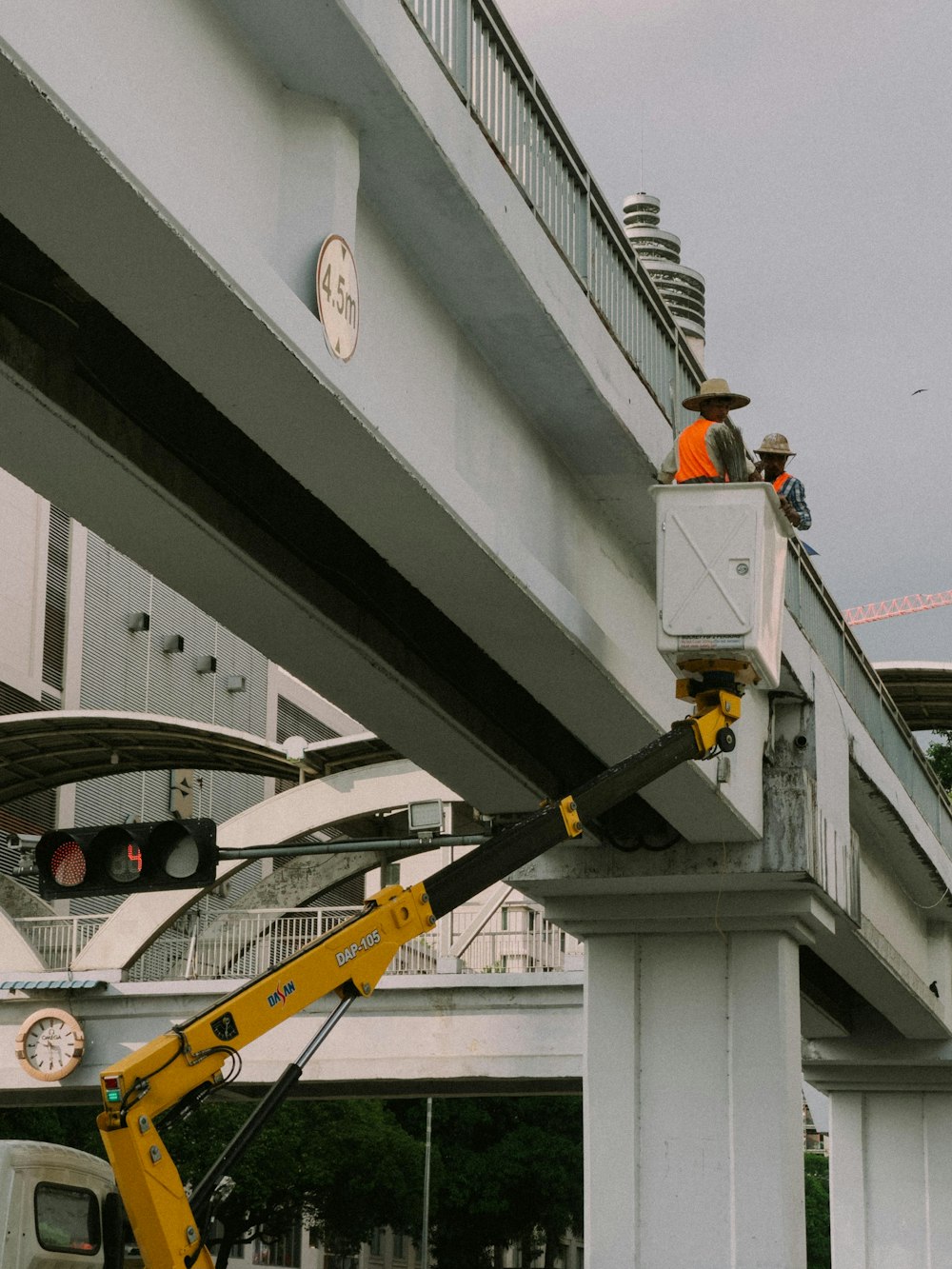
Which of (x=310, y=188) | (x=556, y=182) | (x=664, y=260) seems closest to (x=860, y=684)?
(x=664, y=260)

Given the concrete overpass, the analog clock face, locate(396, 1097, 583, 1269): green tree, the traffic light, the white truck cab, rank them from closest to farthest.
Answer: the concrete overpass → the white truck cab → the traffic light → the analog clock face → locate(396, 1097, 583, 1269): green tree

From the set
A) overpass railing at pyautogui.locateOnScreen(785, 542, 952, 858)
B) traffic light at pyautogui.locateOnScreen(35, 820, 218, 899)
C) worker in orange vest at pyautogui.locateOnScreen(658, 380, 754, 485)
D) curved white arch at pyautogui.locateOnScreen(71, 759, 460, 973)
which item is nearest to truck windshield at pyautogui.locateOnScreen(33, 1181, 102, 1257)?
traffic light at pyautogui.locateOnScreen(35, 820, 218, 899)

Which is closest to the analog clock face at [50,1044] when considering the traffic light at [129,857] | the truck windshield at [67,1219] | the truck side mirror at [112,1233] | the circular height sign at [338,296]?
the truck windshield at [67,1219]

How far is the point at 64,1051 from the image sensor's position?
1244 inches

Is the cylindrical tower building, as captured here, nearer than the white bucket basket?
No

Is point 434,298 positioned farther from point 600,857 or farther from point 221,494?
point 600,857

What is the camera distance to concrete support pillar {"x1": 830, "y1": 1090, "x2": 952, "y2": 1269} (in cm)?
2808

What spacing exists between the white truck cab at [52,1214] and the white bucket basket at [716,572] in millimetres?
4865

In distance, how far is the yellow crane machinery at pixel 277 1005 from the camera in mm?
9828

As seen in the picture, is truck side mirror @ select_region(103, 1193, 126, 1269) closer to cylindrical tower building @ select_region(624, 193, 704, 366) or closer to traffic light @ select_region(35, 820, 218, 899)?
traffic light @ select_region(35, 820, 218, 899)

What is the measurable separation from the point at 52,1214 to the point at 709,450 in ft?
20.6

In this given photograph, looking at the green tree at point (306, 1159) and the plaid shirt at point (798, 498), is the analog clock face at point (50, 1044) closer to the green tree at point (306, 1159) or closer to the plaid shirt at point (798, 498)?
the green tree at point (306, 1159)

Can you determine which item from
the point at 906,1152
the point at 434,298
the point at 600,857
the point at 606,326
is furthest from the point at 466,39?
the point at 906,1152

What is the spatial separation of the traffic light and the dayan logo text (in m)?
1.05
